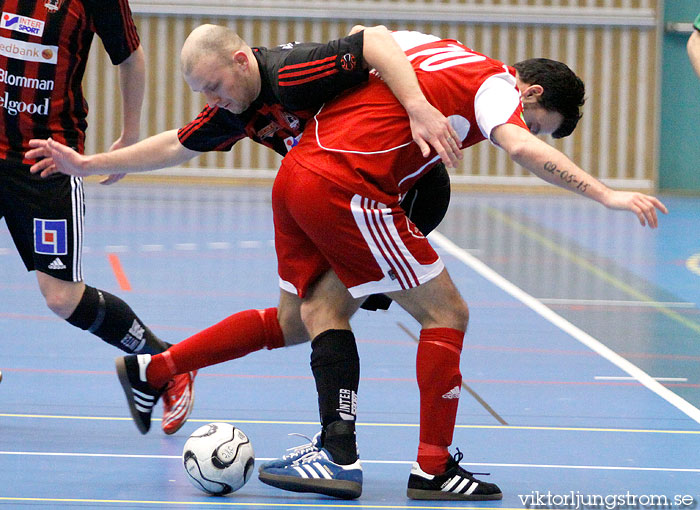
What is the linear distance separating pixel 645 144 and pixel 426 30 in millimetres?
3512

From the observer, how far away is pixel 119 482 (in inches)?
130

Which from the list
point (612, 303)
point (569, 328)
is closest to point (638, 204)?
point (569, 328)

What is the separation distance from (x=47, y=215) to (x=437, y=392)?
65.4 inches

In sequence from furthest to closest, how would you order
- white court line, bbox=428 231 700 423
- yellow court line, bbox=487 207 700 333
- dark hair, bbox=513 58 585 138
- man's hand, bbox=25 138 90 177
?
yellow court line, bbox=487 207 700 333
white court line, bbox=428 231 700 423
man's hand, bbox=25 138 90 177
dark hair, bbox=513 58 585 138

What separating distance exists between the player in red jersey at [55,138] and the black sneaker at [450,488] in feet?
4.49

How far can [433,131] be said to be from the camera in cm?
306

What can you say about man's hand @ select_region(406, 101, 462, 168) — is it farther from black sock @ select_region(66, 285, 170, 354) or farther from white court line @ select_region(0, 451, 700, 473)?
black sock @ select_region(66, 285, 170, 354)

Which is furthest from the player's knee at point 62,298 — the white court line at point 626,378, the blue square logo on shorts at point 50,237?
the white court line at point 626,378

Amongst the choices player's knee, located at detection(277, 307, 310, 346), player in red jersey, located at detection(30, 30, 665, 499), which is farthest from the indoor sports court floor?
player's knee, located at detection(277, 307, 310, 346)

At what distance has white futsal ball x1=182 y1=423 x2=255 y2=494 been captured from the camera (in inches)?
125

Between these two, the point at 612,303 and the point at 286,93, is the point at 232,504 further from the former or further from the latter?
the point at 612,303

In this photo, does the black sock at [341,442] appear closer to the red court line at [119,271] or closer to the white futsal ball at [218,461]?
the white futsal ball at [218,461]

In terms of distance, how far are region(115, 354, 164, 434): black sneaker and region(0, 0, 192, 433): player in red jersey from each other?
0.55 m

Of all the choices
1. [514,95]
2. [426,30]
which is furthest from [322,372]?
[426,30]
